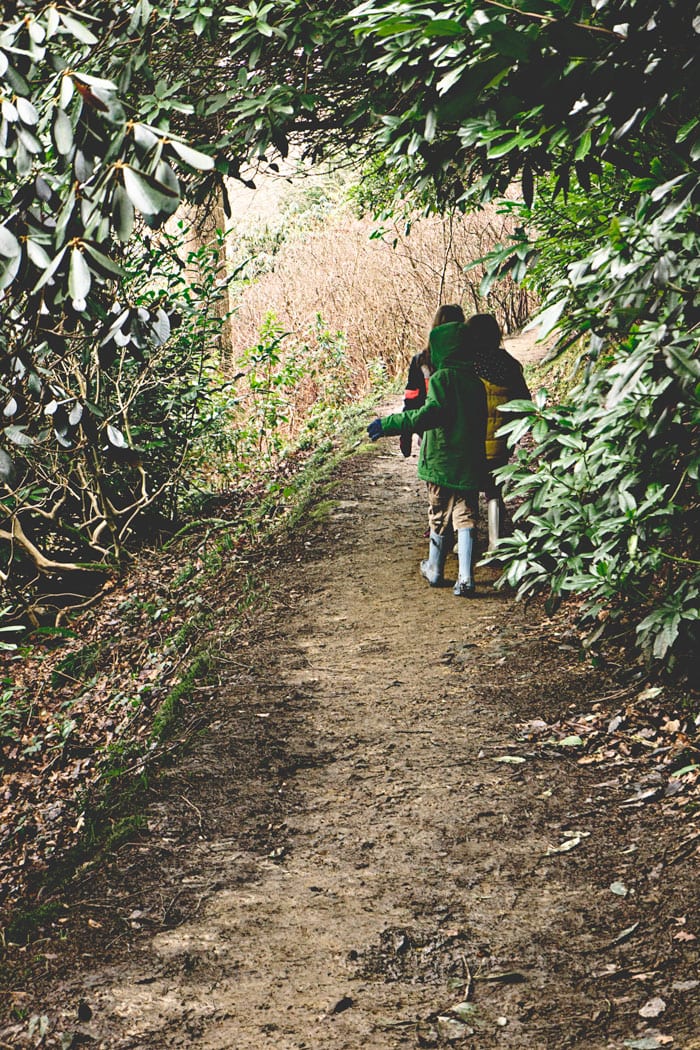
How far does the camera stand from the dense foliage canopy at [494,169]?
2186mm

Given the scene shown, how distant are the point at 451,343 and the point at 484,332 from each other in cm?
42

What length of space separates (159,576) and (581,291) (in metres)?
6.00

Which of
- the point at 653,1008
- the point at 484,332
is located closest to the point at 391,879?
the point at 653,1008

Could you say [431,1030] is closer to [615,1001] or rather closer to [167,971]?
[615,1001]

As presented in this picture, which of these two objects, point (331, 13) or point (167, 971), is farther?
point (331, 13)

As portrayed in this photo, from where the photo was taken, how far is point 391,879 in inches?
149

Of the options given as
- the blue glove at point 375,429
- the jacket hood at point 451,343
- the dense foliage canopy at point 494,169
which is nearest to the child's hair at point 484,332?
the jacket hood at point 451,343

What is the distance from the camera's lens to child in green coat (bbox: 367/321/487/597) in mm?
6316

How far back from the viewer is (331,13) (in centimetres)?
482

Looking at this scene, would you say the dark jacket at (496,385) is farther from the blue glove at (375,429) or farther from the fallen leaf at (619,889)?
the fallen leaf at (619,889)

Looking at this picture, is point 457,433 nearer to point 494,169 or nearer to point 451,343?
point 451,343

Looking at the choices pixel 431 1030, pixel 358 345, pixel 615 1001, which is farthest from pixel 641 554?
pixel 358 345

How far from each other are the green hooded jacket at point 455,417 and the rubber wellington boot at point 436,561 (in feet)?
1.40

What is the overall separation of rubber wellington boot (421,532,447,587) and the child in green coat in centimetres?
18
